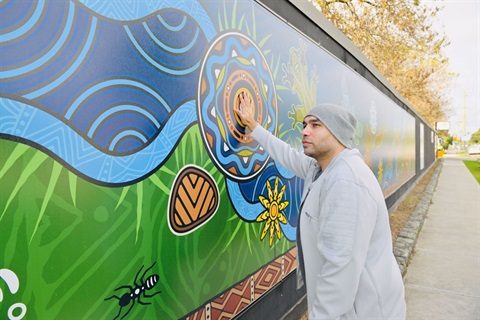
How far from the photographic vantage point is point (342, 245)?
1.59m

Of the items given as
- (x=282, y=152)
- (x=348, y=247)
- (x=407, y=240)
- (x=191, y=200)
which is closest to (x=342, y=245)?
(x=348, y=247)

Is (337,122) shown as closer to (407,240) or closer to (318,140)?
(318,140)

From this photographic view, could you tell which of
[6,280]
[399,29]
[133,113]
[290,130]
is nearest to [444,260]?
[290,130]

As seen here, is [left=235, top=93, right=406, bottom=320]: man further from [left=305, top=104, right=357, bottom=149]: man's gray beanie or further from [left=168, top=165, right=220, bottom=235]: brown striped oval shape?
[left=168, top=165, right=220, bottom=235]: brown striped oval shape

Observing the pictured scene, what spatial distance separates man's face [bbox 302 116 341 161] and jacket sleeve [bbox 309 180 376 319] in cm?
28

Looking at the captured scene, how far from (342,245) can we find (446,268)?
4.38 m

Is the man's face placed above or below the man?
above

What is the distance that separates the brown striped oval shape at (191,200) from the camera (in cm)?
187

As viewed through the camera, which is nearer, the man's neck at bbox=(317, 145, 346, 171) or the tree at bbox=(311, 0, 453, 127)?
the man's neck at bbox=(317, 145, 346, 171)

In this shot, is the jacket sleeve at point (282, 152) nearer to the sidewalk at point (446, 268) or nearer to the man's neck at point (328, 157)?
the man's neck at point (328, 157)

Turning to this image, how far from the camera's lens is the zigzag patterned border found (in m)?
2.17

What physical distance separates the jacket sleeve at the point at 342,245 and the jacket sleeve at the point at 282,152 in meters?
0.86

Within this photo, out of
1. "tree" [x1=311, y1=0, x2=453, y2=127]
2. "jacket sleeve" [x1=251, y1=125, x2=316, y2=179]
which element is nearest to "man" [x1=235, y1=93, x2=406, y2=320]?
"jacket sleeve" [x1=251, y1=125, x2=316, y2=179]

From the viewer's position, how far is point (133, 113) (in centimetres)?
161
